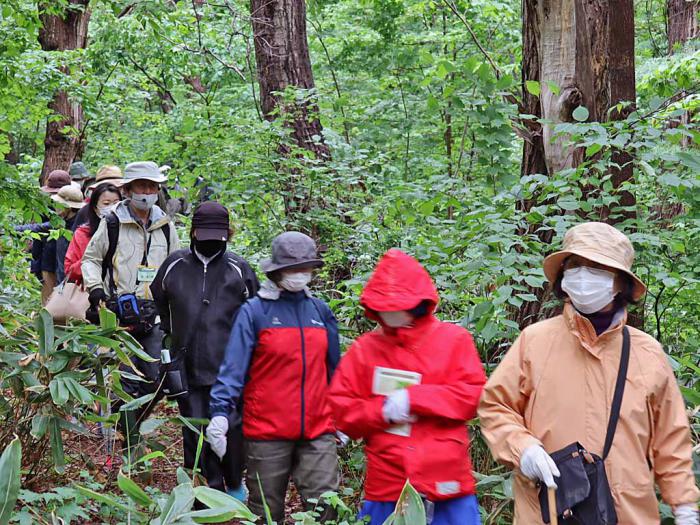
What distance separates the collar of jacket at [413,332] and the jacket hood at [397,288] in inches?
2.9

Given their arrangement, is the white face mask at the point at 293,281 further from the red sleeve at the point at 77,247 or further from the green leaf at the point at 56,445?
the red sleeve at the point at 77,247

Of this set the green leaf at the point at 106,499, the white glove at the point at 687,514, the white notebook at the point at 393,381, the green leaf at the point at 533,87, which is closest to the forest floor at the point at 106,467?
the green leaf at the point at 106,499

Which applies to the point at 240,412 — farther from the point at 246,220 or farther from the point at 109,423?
the point at 246,220

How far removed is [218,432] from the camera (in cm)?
479

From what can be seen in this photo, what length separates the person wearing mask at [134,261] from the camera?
6301 millimetres

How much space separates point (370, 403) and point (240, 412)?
157 centimetres

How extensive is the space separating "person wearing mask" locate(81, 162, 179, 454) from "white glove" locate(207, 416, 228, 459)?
5.13 ft

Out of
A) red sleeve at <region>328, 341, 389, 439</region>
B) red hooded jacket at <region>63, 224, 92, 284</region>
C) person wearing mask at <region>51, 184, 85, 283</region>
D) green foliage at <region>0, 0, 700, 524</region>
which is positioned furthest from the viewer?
person wearing mask at <region>51, 184, 85, 283</region>

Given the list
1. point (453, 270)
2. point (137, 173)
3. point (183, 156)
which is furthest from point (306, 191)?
point (453, 270)

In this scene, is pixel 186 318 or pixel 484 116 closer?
pixel 186 318

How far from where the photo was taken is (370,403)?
12.3ft

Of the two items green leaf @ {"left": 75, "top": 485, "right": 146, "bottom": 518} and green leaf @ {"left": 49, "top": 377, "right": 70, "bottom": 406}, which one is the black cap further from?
green leaf @ {"left": 75, "top": 485, "right": 146, "bottom": 518}

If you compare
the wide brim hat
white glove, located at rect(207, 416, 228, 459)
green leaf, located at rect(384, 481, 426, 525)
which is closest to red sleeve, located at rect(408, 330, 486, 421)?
green leaf, located at rect(384, 481, 426, 525)

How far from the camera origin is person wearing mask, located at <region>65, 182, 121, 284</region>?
6.82m
